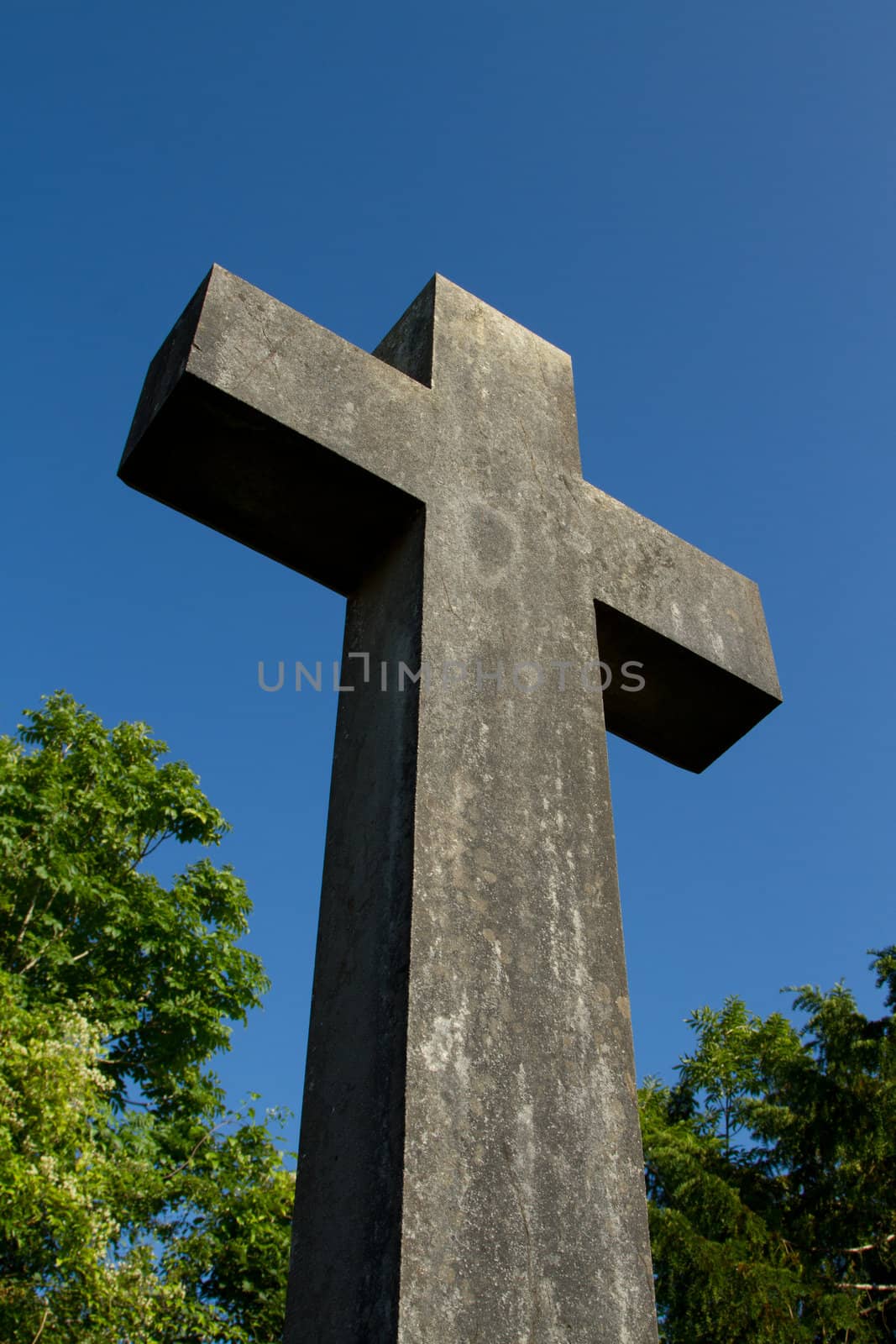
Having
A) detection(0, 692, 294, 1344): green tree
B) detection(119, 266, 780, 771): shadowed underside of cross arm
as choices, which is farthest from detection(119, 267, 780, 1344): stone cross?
detection(0, 692, 294, 1344): green tree

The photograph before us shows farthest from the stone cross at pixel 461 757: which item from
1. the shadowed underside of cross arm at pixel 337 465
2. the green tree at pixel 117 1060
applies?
the green tree at pixel 117 1060

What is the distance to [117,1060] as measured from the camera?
12234 millimetres

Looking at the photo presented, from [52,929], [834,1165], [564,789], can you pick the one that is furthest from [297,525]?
[834,1165]

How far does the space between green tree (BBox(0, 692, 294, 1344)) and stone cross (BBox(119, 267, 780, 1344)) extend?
24.2 ft

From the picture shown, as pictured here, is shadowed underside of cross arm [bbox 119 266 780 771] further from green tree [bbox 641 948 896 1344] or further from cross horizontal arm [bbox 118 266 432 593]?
green tree [bbox 641 948 896 1344]

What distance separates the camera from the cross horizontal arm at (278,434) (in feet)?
8.67

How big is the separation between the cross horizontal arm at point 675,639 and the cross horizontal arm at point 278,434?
62 centimetres

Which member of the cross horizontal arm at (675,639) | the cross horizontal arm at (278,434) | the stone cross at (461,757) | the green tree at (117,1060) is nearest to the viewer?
the stone cross at (461,757)

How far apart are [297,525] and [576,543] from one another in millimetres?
740

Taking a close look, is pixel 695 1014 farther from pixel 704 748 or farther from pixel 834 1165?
pixel 704 748

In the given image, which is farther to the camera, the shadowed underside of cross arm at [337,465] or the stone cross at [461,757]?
the shadowed underside of cross arm at [337,465]

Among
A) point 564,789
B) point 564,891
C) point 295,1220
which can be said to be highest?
point 564,789

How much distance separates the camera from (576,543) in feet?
9.70

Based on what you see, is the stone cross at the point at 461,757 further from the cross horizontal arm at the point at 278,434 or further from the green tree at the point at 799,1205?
the green tree at the point at 799,1205
